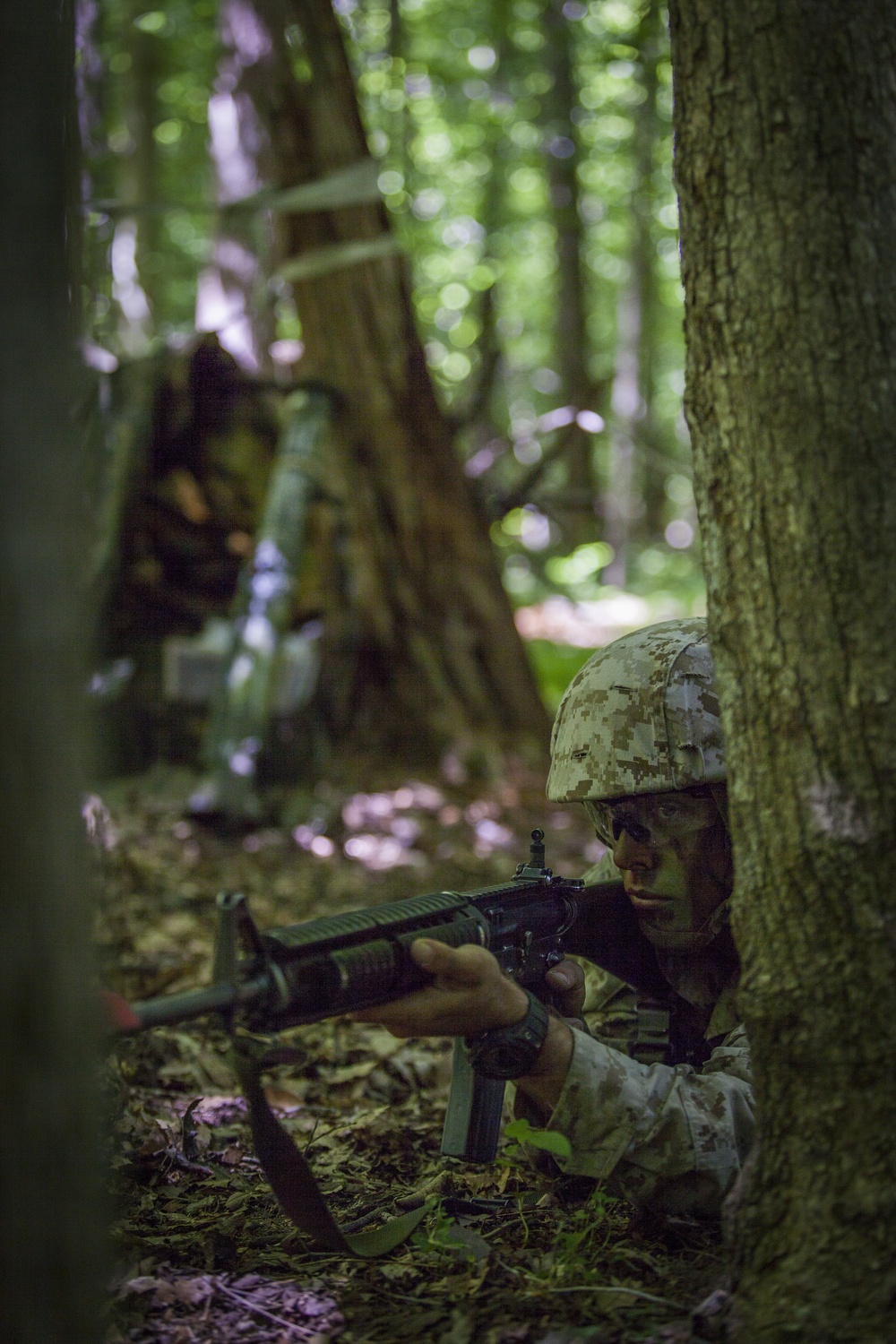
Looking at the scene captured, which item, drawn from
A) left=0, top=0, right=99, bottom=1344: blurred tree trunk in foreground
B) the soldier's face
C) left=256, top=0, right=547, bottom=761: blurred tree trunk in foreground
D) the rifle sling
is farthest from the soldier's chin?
left=256, top=0, right=547, bottom=761: blurred tree trunk in foreground

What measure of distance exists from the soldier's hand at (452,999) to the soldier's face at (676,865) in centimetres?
60

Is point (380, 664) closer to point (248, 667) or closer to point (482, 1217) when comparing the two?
point (248, 667)

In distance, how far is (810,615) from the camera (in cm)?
220

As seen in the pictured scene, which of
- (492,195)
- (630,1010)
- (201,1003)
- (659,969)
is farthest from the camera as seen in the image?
(492,195)

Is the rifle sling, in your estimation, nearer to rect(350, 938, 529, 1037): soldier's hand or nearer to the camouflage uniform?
rect(350, 938, 529, 1037): soldier's hand

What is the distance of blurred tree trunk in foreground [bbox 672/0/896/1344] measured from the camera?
212cm

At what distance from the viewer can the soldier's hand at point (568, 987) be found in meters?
2.99

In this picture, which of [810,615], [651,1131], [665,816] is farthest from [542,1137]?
[810,615]

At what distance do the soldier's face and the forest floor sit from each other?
72 centimetres

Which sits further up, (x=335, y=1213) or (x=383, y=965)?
(x=383, y=965)

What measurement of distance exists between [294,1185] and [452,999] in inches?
22.6

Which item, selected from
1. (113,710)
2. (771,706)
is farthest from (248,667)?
(771,706)

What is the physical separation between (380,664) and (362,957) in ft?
20.2

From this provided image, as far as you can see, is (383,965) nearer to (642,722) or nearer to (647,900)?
(647,900)
